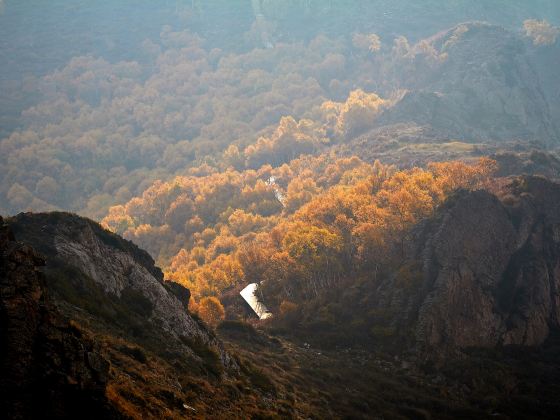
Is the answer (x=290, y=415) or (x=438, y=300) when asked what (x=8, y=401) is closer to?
(x=290, y=415)

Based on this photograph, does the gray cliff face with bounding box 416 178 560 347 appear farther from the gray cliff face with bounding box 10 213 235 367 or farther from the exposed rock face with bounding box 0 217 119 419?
the exposed rock face with bounding box 0 217 119 419

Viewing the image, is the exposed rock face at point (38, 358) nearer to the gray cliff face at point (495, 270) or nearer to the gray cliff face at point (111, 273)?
the gray cliff face at point (111, 273)

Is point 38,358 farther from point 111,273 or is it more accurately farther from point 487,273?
point 487,273

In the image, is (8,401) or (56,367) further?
(56,367)

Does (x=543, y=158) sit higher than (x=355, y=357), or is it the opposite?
(x=543, y=158)

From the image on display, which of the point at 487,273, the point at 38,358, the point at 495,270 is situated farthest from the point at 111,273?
the point at 495,270

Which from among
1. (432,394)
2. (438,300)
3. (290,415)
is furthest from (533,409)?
(290,415)

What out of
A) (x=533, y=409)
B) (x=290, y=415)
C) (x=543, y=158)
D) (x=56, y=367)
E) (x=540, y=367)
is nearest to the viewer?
(x=56, y=367)
